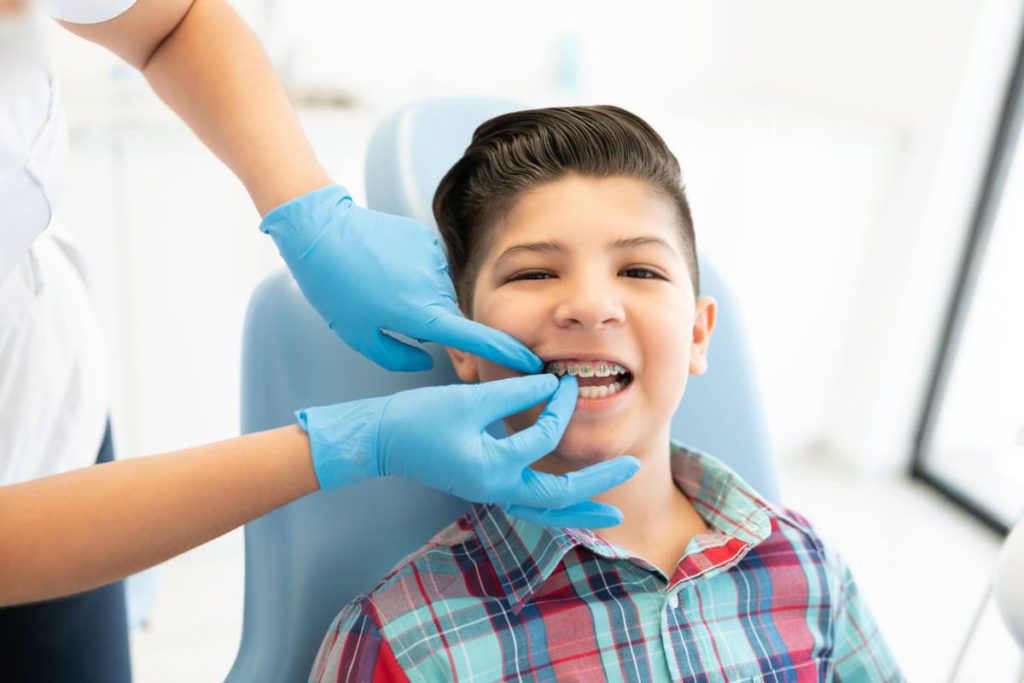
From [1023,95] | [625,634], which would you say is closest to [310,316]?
[625,634]

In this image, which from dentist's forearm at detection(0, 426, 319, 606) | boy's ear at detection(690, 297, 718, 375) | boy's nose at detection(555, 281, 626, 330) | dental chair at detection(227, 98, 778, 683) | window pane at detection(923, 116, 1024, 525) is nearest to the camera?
dentist's forearm at detection(0, 426, 319, 606)

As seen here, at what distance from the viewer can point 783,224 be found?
265cm

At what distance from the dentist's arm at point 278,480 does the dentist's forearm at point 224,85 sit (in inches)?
A: 13.2

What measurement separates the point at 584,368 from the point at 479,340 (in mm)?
133

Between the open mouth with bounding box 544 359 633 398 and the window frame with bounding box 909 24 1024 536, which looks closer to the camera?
the open mouth with bounding box 544 359 633 398

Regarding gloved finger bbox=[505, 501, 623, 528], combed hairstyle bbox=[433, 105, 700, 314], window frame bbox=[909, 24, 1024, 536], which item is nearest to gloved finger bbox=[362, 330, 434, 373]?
combed hairstyle bbox=[433, 105, 700, 314]

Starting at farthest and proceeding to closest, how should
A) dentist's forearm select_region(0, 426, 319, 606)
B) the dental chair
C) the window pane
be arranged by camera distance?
the window pane
the dental chair
dentist's forearm select_region(0, 426, 319, 606)

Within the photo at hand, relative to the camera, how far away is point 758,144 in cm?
253

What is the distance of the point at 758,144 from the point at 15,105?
80.6 inches

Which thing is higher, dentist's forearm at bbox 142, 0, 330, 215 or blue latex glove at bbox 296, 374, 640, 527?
dentist's forearm at bbox 142, 0, 330, 215

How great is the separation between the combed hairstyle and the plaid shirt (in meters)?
0.32

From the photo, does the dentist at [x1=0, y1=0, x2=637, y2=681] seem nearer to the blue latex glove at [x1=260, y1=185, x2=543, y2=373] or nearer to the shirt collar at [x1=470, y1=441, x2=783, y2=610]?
the blue latex glove at [x1=260, y1=185, x2=543, y2=373]

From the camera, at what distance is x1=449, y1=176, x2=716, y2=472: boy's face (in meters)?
1.00

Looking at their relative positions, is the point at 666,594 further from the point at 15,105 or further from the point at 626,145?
the point at 15,105
